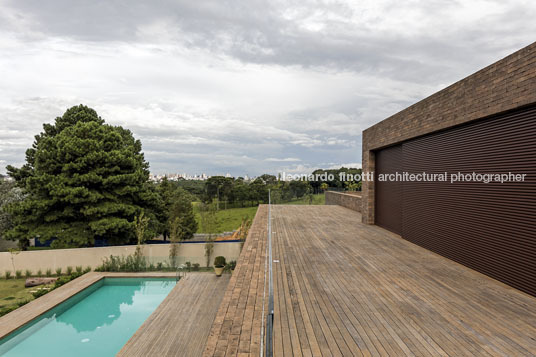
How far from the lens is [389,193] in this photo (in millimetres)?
8398

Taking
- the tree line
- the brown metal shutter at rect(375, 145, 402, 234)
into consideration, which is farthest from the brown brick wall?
the tree line

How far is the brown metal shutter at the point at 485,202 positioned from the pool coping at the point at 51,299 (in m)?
8.75

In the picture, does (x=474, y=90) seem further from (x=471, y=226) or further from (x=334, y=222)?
(x=334, y=222)

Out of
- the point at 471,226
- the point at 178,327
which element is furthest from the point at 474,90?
the point at 178,327

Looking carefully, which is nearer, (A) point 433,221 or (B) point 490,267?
(B) point 490,267

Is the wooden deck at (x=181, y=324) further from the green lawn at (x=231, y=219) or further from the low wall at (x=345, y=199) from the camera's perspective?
the green lawn at (x=231, y=219)

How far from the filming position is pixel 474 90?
4.61m

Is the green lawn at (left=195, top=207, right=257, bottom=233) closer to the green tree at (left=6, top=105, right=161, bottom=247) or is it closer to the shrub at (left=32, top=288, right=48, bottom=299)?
the green tree at (left=6, top=105, right=161, bottom=247)

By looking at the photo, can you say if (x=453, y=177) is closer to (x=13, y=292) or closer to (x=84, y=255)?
(x=84, y=255)

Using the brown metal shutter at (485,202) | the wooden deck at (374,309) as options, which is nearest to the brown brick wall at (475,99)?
the brown metal shutter at (485,202)

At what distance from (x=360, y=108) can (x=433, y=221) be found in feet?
34.6

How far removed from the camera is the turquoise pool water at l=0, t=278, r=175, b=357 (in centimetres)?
617

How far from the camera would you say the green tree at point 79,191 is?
1244cm

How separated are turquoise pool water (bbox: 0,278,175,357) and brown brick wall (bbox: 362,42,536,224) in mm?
8319
